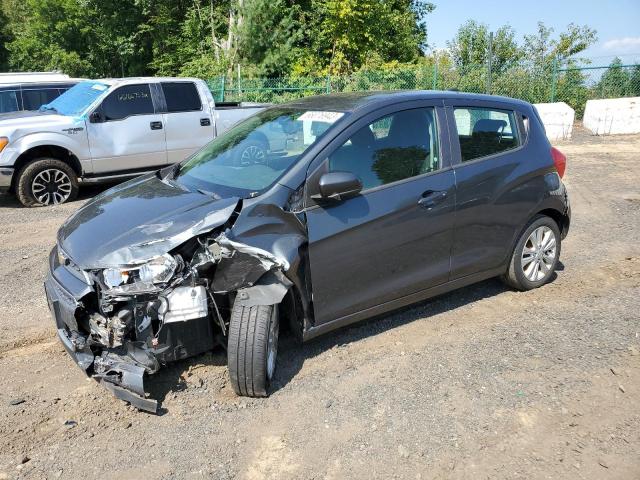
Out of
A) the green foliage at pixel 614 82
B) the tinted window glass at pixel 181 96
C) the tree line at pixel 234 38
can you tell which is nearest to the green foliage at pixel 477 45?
the tree line at pixel 234 38

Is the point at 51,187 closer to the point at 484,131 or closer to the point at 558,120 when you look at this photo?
the point at 484,131

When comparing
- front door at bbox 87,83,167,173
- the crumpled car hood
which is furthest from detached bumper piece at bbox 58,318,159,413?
front door at bbox 87,83,167,173

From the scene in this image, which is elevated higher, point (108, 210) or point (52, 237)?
point (108, 210)

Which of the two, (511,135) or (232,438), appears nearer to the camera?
(232,438)

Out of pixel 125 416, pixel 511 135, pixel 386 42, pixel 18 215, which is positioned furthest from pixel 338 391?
pixel 386 42

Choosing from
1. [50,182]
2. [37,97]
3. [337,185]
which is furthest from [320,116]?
[37,97]

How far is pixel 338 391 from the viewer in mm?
3688

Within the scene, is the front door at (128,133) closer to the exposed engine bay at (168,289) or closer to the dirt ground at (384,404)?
the dirt ground at (384,404)

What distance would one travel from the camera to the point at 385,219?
392 centimetres

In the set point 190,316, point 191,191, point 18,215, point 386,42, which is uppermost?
point 386,42

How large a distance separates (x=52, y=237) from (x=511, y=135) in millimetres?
5393

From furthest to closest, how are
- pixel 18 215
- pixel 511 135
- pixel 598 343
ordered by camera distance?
pixel 18 215, pixel 511 135, pixel 598 343

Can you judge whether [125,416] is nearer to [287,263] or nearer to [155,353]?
[155,353]

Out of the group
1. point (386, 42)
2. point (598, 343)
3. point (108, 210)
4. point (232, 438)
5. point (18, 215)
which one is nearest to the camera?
point (232, 438)
